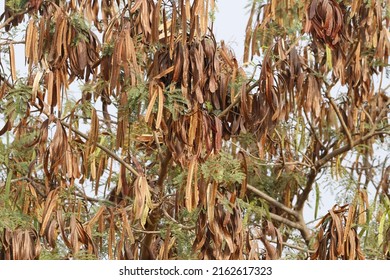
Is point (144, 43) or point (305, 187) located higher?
point (144, 43)

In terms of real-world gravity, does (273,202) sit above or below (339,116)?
below

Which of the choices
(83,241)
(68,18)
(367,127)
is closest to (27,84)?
(68,18)

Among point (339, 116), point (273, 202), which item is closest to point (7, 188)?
point (273, 202)

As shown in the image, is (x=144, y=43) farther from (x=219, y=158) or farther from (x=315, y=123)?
(x=315, y=123)

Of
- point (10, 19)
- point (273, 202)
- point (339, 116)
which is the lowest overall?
point (273, 202)

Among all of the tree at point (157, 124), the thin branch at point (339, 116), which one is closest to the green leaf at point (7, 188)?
the tree at point (157, 124)

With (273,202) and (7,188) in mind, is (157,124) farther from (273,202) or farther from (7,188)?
(273,202)

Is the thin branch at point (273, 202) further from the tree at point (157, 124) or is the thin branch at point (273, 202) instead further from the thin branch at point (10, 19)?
the thin branch at point (10, 19)

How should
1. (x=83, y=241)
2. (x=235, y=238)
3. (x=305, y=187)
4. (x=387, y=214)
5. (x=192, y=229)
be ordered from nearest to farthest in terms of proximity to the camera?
1. (x=83, y=241)
2. (x=235, y=238)
3. (x=192, y=229)
4. (x=387, y=214)
5. (x=305, y=187)

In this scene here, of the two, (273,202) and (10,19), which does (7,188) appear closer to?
(10,19)

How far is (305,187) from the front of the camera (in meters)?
5.62

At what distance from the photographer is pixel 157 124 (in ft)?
12.8

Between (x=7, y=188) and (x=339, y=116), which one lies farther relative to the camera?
(x=339, y=116)

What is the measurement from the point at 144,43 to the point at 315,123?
148cm
